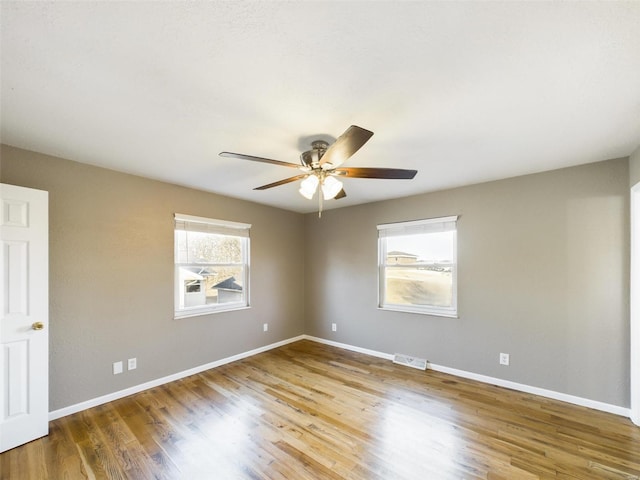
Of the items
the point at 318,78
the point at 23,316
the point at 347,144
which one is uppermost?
the point at 318,78

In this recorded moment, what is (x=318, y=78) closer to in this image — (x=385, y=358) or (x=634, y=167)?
(x=634, y=167)

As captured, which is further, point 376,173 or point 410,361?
point 410,361

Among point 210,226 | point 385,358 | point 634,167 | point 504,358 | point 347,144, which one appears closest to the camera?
point 347,144

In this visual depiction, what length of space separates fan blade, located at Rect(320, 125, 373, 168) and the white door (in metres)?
2.42

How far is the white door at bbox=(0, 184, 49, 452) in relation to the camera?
2.11m

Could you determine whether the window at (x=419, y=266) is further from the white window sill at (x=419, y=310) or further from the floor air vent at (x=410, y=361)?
the floor air vent at (x=410, y=361)

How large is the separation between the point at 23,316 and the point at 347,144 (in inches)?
112

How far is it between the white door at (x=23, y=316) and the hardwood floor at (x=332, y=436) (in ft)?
0.73

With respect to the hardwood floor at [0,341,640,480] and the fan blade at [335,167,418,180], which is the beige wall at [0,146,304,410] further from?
the fan blade at [335,167,418,180]

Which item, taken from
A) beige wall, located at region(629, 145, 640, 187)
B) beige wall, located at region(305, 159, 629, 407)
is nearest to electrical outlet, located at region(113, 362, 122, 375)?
beige wall, located at region(305, 159, 629, 407)

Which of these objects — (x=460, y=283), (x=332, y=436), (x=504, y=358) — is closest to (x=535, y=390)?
(x=504, y=358)

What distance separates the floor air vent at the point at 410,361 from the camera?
369 cm

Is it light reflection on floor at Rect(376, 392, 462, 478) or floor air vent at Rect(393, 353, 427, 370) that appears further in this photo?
floor air vent at Rect(393, 353, 427, 370)

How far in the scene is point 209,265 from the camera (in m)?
3.83
